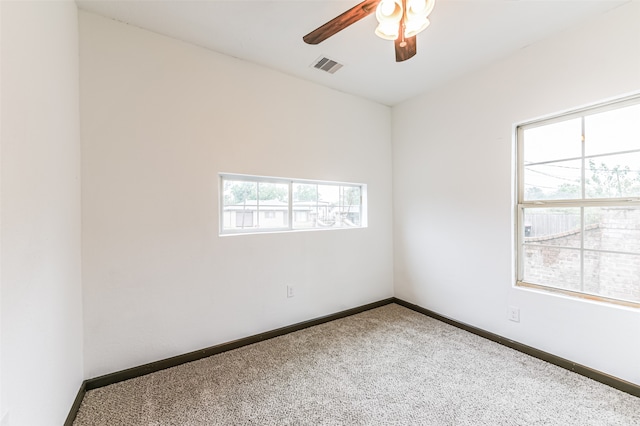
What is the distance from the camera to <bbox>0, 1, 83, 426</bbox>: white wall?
950 millimetres

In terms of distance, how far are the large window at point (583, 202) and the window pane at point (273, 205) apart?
2.18 m

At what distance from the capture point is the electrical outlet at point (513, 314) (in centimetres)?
222

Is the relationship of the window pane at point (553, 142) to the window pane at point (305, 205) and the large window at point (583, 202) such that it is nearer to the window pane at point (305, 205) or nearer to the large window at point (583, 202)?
the large window at point (583, 202)

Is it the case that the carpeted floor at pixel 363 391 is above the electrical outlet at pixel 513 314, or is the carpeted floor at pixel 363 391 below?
below

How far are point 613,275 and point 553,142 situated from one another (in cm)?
109

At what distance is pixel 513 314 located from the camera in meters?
2.24

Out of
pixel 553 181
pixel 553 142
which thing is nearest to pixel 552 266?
pixel 553 181

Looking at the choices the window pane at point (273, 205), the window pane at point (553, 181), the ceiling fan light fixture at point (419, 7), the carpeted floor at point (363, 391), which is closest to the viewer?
the ceiling fan light fixture at point (419, 7)

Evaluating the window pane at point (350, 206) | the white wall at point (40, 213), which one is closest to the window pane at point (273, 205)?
the window pane at point (350, 206)

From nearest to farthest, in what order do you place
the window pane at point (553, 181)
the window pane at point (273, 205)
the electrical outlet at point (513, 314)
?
the window pane at point (553, 181)
the electrical outlet at point (513, 314)
the window pane at point (273, 205)

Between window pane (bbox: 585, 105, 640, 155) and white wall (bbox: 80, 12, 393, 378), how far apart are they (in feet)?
6.95

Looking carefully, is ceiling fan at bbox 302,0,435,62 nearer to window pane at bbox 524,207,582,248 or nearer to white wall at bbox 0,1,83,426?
white wall at bbox 0,1,83,426

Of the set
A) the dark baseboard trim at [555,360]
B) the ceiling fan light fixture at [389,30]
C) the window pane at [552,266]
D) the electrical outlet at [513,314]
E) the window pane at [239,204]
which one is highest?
the ceiling fan light fixture at [389,30]

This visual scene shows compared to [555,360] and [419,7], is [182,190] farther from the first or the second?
[555,360]
